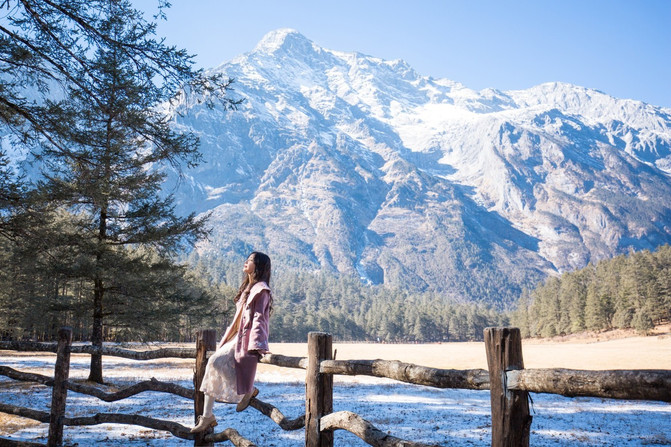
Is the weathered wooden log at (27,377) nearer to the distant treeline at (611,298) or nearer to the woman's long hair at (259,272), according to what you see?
the woman's long hair at (259,272)

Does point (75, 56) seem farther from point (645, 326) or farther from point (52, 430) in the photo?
point (645, 326)

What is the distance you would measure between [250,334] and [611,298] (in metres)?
83.9

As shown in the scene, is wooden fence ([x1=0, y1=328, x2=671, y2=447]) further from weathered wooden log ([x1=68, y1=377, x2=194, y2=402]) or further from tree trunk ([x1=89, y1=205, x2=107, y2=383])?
tree trunk ([x1=89, y1=205, x2=107, y2=383])

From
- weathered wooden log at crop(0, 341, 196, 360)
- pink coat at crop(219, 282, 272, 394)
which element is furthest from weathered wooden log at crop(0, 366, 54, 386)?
pink coat at crop(219, 282, 272, 394)

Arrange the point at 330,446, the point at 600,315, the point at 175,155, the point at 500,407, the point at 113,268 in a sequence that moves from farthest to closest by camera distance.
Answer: the point at 600,315, the point at 113,268, the point at 175,155, the point at 330,446, the point at 500,407

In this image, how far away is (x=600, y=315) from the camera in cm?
7488

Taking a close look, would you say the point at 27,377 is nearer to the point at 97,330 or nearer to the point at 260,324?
the point at 260,324

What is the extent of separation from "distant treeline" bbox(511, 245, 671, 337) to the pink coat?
244ft

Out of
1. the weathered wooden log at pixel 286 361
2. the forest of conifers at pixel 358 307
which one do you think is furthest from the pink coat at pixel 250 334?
the forest of conifers at pixel 358 307

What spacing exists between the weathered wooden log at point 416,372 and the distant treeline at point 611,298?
74.2 meters

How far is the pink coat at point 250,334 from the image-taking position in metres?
4.89

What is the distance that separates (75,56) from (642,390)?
788cm

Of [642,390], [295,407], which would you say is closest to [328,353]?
[642,390]

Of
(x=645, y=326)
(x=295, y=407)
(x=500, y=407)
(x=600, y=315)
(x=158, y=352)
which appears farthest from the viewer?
(x=600, y=315)
